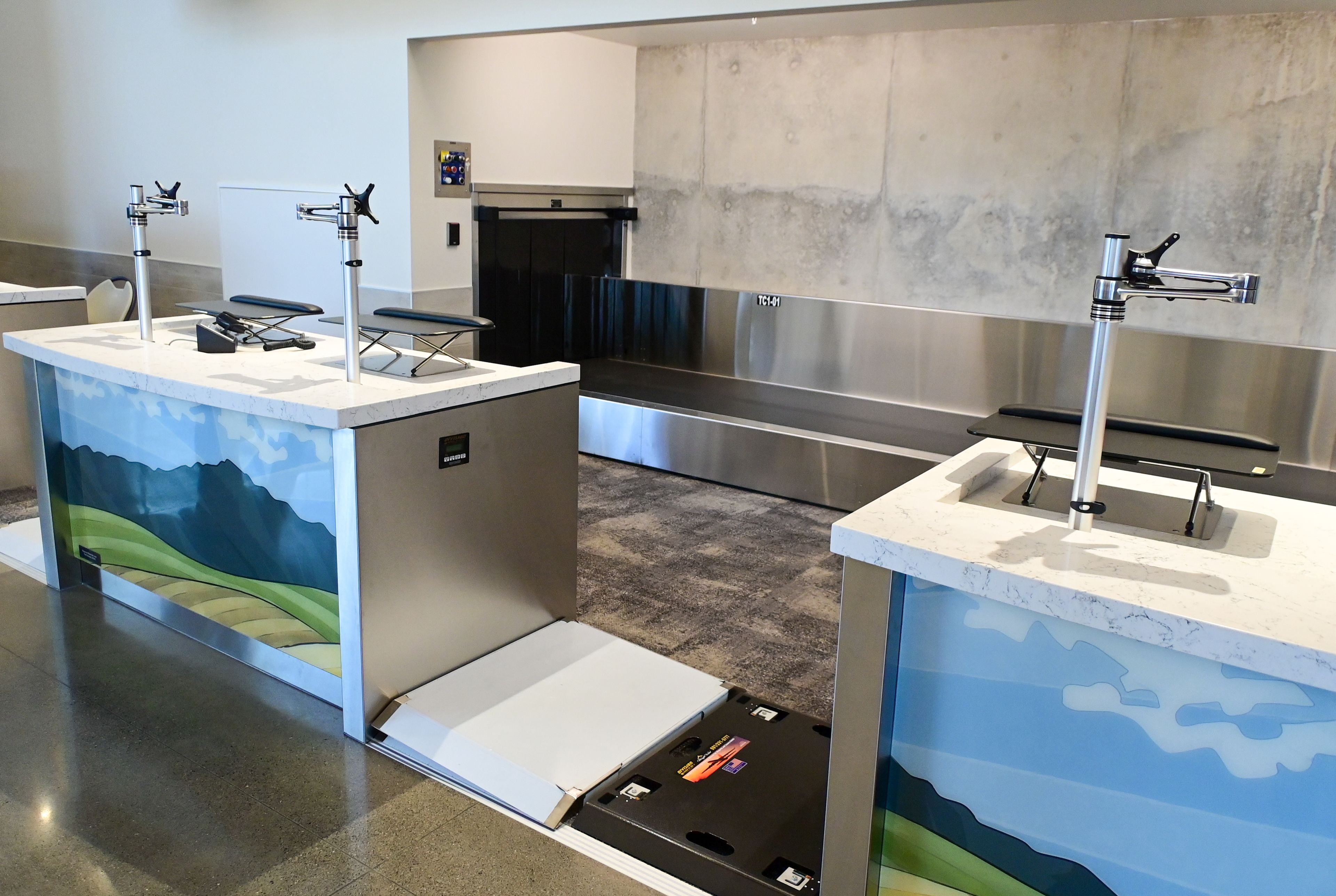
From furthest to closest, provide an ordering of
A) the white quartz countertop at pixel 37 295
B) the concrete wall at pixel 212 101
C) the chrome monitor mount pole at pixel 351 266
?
the concrete wall at pixel 212 101 < the white quartz countertop at pixel 37 295 < the chrome monitor mount pole at pixel 351 266

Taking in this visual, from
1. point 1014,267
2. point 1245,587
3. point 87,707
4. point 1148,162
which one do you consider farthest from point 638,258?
point 1245,587

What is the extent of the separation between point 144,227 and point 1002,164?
4047 millimetres

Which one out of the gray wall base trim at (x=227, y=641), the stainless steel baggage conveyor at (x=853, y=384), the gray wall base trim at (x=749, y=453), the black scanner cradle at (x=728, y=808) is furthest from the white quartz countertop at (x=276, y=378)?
the stainless steel baggage conveyor at (x=853, y=384)

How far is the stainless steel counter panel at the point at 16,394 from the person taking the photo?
4.90m

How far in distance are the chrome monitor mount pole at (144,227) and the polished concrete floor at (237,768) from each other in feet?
3.38

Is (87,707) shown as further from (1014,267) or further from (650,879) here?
(1014,267)

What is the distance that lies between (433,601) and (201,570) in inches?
35.6

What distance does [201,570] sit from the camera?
3.36m

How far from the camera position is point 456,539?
3.05 m

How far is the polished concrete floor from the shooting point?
2328mm

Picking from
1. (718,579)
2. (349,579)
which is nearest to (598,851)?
(349,579)

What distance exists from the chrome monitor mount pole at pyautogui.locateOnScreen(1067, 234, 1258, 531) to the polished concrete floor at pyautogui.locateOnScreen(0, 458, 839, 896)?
1.32 meters

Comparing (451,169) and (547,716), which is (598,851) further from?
(451,169)

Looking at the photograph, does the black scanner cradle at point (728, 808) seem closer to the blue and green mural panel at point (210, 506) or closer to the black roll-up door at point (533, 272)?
the blue and green mural panel at point (210, 506)
